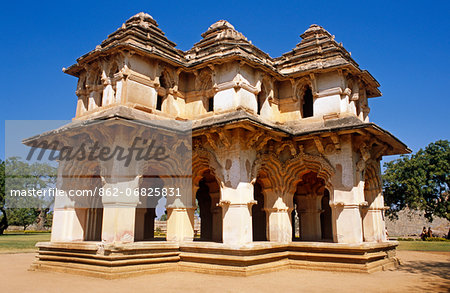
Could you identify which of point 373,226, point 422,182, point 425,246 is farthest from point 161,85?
point 422,182

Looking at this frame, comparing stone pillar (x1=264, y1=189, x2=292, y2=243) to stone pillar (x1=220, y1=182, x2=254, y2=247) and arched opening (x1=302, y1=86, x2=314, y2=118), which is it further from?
arched opening (x1=302, y1=86, x2=314, y2=118)

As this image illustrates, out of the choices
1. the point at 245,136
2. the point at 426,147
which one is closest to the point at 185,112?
the point at 245,136

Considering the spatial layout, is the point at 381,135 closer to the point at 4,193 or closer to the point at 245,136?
the point at 245,136

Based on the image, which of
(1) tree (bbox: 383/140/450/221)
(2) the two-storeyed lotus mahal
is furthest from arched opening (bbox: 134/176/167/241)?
(1) tree (bbox: 383/140/450/221)

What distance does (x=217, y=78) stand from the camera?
41.8 feet

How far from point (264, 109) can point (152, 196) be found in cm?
629

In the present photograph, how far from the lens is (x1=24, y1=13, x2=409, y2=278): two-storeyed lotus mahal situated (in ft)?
35.5

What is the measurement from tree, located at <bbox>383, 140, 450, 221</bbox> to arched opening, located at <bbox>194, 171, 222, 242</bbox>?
68.1ft

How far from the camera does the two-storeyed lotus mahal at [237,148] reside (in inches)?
426

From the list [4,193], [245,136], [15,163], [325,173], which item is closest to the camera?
[245,136]

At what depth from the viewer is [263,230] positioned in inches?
644

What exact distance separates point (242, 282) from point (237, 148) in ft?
12.6

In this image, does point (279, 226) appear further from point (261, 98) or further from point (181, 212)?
point (261, 98)

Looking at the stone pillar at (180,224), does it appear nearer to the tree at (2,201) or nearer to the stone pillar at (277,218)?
the stone pillar at (277,218)
